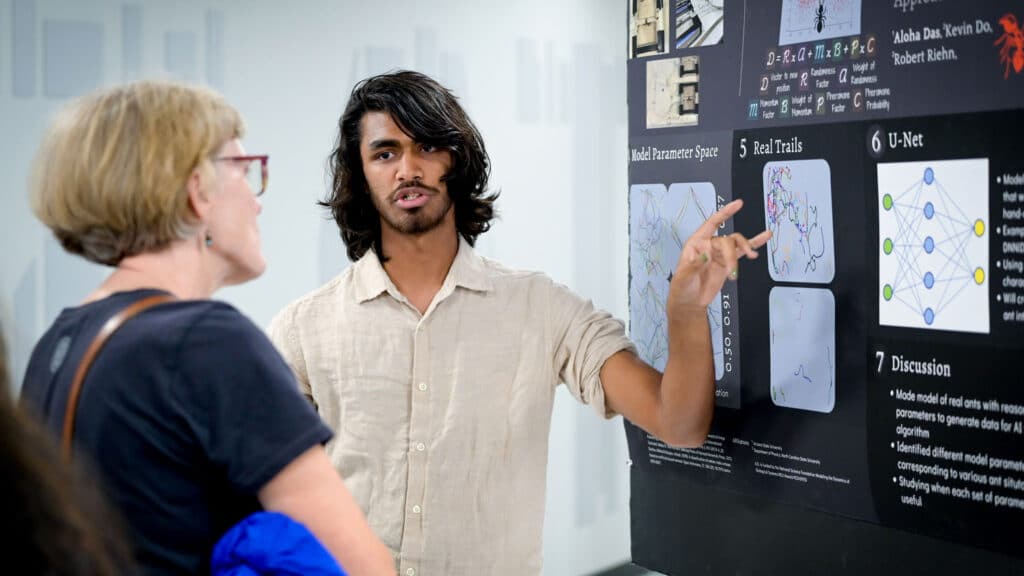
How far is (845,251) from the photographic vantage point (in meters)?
1.91

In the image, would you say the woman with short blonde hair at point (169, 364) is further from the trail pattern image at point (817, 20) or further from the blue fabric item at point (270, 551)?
the trail pattern image at point (817, 20)

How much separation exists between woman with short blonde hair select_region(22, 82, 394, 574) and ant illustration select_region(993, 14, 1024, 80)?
120 centimetres

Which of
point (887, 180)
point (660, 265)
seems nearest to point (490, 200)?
point (660, 265)

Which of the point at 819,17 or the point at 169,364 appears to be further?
the point at 819,17

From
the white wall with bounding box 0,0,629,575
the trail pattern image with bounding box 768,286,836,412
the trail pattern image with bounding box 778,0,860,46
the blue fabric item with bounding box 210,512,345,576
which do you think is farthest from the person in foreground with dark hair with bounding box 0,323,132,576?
the trail pattern image with bounding box 778,0,860,46

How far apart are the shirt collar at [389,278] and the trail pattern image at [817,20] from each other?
2.75 feet

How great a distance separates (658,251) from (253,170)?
109 cm

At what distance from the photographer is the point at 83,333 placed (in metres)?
1.24

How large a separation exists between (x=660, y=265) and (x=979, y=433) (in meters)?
0.78

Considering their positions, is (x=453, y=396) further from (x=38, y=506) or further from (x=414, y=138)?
(x=38, y=506)

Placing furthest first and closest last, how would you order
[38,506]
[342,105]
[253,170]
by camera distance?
[342,105] < [253,170] < [38,506]

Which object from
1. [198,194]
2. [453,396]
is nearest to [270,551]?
[198,194]

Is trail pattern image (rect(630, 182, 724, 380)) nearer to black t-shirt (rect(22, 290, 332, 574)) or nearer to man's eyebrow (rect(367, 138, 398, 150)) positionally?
man's eyebrow (rect(367, 138, 398, 150))

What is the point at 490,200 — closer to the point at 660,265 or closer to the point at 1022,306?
the point at 660,265
